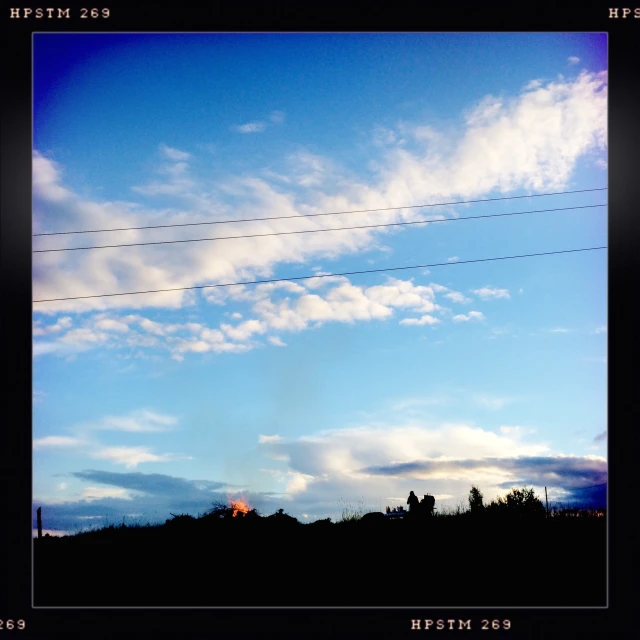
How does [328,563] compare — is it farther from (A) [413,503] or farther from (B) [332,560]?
(A) [413,503]

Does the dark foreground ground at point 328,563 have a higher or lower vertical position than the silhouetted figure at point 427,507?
lower

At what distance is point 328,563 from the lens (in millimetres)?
15672

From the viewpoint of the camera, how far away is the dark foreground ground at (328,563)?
1330 centimetres

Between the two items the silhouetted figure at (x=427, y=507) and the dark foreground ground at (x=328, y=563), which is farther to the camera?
the silhouetted figure at (x=427, y=507)

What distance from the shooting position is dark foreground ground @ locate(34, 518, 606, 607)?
13.3m

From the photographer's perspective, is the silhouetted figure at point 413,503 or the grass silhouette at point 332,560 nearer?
the grass silhouette at point 332,560

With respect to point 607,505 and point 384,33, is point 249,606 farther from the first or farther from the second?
point 384,33

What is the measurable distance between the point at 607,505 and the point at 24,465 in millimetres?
7504

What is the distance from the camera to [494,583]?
13.6m

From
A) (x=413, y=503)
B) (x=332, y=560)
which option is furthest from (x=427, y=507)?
(x=332, y=560)

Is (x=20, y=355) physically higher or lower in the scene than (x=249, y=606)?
higher

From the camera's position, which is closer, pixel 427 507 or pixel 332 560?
pixel 332 560

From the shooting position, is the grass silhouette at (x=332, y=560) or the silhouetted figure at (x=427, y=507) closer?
the grass silhouette at (x=332, y=560)
